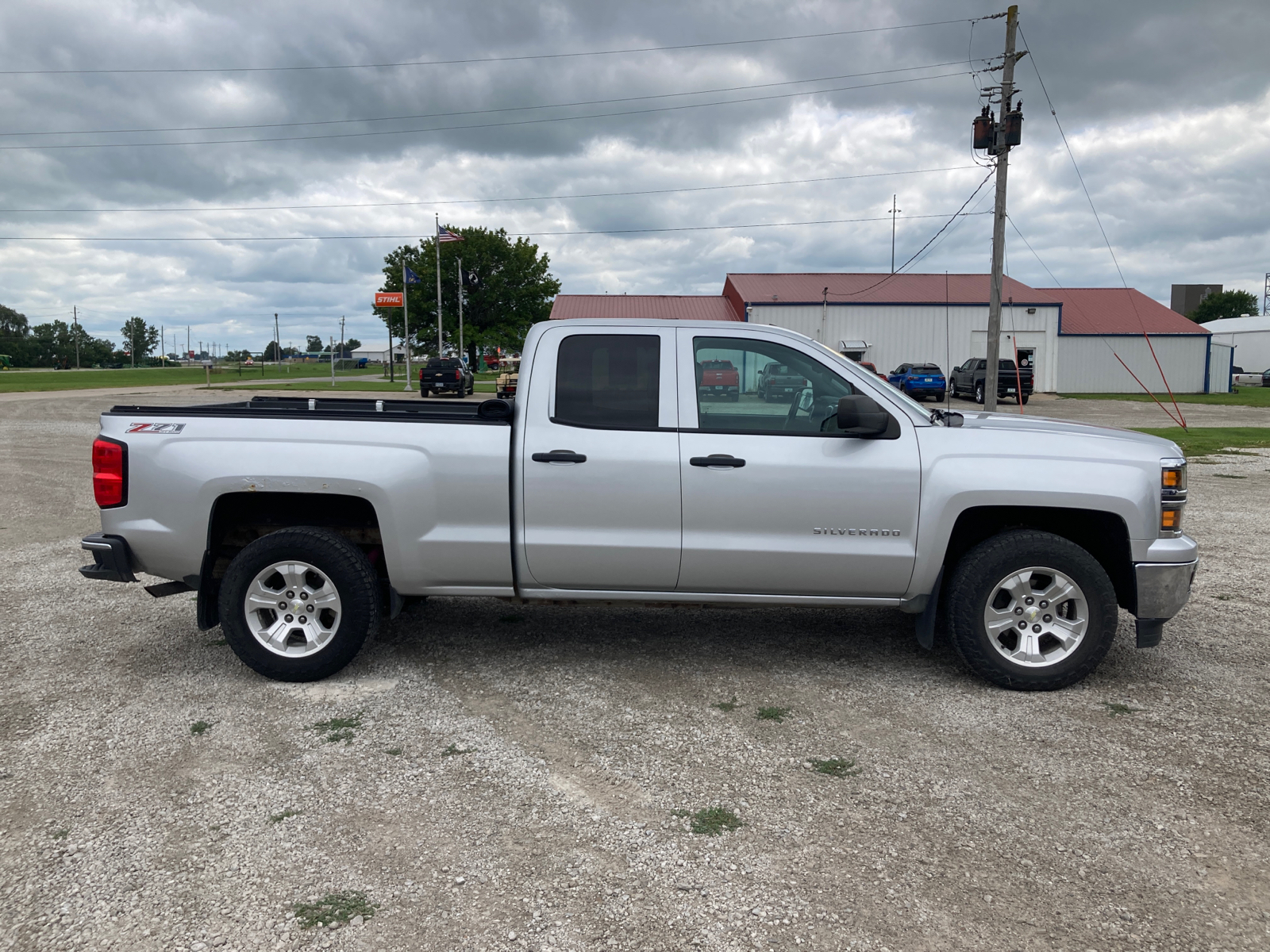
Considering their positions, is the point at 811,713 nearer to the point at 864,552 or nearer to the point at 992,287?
the point at 864,552

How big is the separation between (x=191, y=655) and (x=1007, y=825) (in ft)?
14.7

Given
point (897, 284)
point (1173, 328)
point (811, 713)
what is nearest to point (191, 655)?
point (811, 713)

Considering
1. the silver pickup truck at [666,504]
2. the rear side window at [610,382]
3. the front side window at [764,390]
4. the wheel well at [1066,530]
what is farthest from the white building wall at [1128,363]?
the rear side window at [610,382]

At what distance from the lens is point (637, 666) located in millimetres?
5133

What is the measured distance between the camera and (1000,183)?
69.3 ft

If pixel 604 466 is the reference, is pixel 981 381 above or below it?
above

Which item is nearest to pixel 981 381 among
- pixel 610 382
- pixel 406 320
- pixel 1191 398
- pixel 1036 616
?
pixel 1191 398

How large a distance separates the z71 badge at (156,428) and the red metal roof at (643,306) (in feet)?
130

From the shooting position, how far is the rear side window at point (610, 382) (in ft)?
15.5

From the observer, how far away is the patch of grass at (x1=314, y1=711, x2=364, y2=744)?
13.5ft

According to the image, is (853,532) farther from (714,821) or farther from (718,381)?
(714,821)

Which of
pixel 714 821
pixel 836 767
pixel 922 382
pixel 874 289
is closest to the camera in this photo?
pixel 714 821

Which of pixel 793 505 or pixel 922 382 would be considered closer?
pixel 793 505

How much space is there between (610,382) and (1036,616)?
8.22 ft
